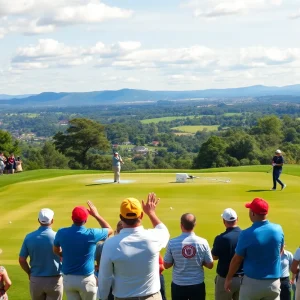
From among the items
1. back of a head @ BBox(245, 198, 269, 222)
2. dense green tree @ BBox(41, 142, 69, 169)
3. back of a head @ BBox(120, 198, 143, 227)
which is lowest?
dense green tree @ BBox(41, 142, 69, 169)

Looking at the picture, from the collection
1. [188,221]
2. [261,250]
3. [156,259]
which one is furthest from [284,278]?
[156,259]

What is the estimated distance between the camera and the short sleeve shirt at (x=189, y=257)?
7738 mm

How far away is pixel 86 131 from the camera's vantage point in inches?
3270

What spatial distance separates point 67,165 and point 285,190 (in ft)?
228

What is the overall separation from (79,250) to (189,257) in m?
1.53

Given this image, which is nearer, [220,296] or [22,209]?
[220,296]

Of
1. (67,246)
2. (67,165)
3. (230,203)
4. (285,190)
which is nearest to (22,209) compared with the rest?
(230,203)

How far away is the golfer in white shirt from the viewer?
19.7ft

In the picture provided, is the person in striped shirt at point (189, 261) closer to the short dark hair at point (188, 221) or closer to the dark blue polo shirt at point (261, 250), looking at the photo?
the short dark hair at point (188, 221)

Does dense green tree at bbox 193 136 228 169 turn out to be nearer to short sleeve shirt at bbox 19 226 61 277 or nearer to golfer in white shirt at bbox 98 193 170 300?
short sleeve shirt at bbox 19 226 61 277

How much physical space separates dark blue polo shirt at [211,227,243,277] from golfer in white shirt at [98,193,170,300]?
85.5 inches

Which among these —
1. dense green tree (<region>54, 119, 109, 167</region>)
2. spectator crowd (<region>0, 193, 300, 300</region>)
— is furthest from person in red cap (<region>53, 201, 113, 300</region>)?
dense green tree (<region>54, 119, 109, 167</region>)

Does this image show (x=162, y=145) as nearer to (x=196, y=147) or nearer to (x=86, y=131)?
(x=196, y=147)

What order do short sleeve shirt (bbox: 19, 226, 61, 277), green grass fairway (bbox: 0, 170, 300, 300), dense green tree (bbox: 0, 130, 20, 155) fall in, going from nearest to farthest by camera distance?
1. short sleeve shirt (bbox: 19, 226, 61, 277)
2. green grass fairway (bbox: 0, 170, 300, 300)
3. dense green tree (bbox: 0, 130, 20, 155)
